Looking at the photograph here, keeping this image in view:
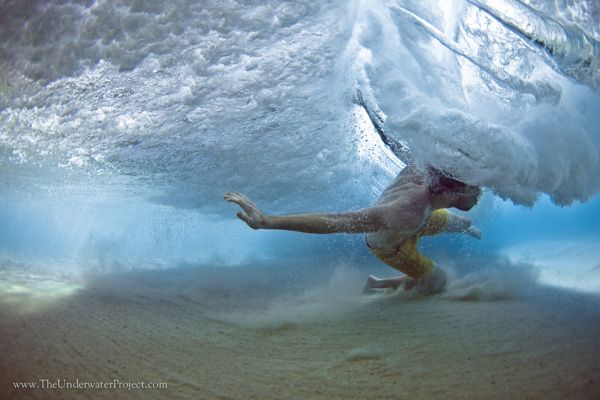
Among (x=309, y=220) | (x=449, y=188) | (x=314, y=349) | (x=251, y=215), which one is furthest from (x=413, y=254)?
(x=251, y=215)

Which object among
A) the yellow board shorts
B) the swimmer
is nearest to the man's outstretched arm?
the swimmer

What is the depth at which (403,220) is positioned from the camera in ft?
14.5

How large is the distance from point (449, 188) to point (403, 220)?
168 centimetres

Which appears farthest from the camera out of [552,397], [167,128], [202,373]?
[167,128]

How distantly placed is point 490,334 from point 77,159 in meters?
18.6

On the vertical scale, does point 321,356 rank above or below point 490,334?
below

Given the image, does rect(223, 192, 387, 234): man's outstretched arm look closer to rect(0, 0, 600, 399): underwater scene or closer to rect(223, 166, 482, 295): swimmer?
rect(223, 166, 482, 295): swimmer

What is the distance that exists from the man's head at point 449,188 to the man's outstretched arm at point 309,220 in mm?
1872

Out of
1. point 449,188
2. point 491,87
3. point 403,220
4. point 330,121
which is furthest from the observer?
point 330,121

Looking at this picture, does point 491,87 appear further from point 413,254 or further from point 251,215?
point 251,215

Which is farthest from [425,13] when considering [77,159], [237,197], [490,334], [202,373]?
[77,159]

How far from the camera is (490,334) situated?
12.7 feet

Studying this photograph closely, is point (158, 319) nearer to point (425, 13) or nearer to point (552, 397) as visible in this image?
point (552, 397)

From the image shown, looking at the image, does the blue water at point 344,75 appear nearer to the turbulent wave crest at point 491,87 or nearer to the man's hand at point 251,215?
the turbulent wave crest at point 491,87
